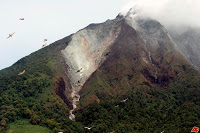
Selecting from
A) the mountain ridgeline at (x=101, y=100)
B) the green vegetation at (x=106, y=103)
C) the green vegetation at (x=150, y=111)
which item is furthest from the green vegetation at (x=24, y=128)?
the green vegetation at (x=150, y=111)

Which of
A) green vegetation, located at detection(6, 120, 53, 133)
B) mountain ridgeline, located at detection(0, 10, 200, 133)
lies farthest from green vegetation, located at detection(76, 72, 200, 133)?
green vegetation, located at detection(6, 120, 53, 133)

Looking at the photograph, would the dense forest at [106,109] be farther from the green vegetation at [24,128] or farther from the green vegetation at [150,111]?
the green vegetation at [24,128]

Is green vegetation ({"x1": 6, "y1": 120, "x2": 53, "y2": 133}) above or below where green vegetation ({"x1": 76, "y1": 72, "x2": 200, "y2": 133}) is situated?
above

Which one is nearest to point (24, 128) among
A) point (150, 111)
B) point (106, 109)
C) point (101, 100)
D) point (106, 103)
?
point (106, 109)

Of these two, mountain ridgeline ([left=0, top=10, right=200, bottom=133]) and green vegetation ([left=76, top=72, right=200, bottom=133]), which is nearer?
green vegetation ([left=76, top=72, right=200, bottom=133])

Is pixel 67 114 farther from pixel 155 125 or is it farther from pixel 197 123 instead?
pixel 197 123

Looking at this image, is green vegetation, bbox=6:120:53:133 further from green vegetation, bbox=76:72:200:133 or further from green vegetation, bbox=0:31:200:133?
green vegetation, bbox=76:72:200:133

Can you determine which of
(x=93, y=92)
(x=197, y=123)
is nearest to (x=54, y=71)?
(x=93, y=92)

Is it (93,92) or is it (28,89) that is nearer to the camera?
(28,89)

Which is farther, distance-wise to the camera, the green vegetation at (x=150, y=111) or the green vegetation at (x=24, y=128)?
the green vegetation at (x=150, y=111)
